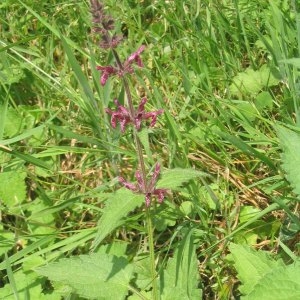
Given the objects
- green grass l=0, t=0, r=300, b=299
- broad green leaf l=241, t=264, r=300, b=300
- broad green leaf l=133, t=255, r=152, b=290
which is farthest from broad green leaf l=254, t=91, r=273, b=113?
broad green leaf l=241, t=264, r=300, b=300

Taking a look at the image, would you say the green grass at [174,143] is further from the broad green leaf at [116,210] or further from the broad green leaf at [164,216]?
the broad green leaf at [116,210]

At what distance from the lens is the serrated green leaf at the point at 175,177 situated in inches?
79.4

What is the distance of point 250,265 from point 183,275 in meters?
0.29

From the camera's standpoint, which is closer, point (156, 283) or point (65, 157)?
point (156, 283)

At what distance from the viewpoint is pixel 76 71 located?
2688 millimetres

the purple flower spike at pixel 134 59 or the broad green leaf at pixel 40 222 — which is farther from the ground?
the purple flower spike at pixel 134 59


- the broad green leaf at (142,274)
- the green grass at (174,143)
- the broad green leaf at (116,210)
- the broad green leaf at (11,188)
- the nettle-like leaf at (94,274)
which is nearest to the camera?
the broad green leaf at (116,210)

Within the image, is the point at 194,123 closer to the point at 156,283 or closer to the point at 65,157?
the point at 65,157

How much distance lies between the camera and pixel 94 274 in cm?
218

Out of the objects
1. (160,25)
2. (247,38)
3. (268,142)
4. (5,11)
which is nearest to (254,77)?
(247,38)

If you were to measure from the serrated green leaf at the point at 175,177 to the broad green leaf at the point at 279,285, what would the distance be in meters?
0.47

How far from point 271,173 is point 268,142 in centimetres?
19

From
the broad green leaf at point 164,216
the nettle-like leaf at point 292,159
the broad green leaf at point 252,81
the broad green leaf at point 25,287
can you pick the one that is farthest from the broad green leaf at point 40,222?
the nettle-like leaf at point 292,159

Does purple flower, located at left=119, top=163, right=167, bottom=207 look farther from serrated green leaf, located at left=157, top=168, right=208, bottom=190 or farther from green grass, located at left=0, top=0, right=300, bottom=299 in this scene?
green grass, located at left=0, top=0, right=300, bottom=299
